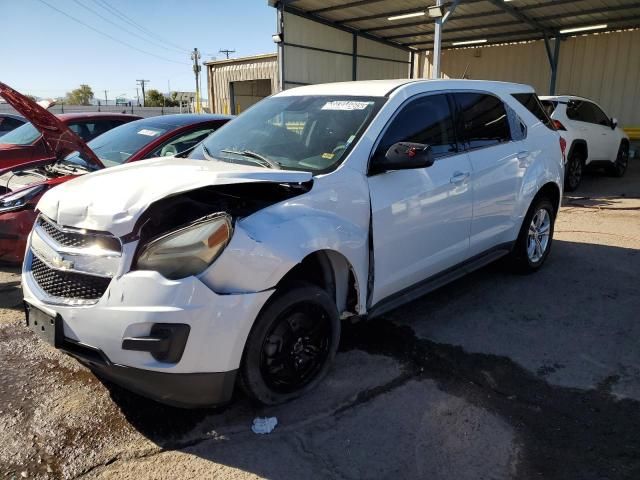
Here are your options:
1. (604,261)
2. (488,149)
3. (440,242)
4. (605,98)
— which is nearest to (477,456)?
(440,242)

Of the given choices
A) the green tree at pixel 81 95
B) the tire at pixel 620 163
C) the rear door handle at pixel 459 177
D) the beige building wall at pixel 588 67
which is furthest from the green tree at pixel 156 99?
the rear door handle at pixel 459 177

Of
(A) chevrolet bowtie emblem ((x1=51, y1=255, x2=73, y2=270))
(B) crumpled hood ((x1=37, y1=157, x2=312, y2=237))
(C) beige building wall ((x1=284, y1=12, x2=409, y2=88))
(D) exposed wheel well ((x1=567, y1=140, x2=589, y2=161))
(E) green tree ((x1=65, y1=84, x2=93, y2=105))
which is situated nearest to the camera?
(B) crumpled hood ((x1=37, y1=157, x2=312, y2=237))

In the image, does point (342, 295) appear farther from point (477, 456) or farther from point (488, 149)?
point (488, 149)

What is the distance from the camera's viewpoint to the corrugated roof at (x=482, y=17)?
13587 millimetres

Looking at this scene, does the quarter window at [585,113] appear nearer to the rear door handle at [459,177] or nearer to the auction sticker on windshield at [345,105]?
the rear door handle at [459,177]

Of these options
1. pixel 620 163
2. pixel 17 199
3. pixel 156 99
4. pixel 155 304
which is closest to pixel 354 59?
pixel 620 163

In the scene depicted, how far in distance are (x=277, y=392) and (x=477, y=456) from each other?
1.06 m

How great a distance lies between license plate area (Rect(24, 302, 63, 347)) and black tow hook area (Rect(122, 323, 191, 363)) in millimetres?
404

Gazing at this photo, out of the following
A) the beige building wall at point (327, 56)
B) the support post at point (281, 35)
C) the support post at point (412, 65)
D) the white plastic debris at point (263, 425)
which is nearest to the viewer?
the white plastic debris at point (263, 425)

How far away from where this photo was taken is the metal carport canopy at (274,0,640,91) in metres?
13.6

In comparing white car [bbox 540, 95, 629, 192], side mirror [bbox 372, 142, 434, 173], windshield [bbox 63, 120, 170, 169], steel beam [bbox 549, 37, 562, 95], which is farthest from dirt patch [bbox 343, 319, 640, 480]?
steel beam [bbox 549, 37, 562, 95]

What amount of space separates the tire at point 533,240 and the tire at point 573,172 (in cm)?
520

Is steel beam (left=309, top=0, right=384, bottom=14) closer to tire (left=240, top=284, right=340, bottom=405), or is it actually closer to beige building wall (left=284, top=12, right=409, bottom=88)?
beige building wall (left=284, top=12, right=409, bottom=88)

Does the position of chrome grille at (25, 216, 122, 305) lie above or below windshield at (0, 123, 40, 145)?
below
